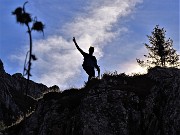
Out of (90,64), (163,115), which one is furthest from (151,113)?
(90,64)

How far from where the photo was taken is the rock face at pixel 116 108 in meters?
19.7

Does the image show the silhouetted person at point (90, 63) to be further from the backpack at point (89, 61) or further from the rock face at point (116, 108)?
the rock face at point (116, 108)

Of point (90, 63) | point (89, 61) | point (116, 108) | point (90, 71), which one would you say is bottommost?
point (116, 108)

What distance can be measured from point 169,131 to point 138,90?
4754mm

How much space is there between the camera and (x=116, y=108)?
69.0ft

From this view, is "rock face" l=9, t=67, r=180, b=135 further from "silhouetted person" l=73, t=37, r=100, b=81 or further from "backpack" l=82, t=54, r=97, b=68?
"backpack" l=82, t=54, r=97, b=68

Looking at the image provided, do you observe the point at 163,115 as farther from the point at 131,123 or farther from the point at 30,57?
→ the point at 30,57

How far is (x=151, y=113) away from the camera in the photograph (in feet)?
67.1

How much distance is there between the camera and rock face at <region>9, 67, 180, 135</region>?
19.7 meters

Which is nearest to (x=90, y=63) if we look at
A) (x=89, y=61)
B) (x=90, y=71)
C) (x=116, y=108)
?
(x=89, y=61)

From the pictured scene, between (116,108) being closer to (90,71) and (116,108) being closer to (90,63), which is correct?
(90,71)

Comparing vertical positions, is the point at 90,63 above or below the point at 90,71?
above

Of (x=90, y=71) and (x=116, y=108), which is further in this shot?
(x=90, y=71)

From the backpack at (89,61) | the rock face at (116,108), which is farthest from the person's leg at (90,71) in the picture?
the rock face at (116,108)
